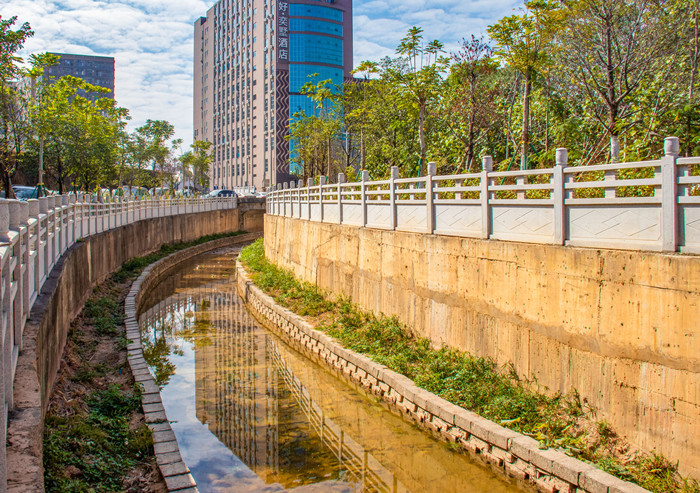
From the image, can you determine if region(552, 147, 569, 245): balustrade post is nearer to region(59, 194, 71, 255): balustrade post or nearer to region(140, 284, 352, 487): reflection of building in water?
region(140, 284, 352, 487): reflection of building in water

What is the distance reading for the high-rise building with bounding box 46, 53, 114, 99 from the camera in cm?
15438

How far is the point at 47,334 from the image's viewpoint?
25.2 ft

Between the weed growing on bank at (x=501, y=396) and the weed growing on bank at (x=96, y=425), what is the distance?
13.2ft

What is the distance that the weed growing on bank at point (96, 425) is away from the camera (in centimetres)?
601

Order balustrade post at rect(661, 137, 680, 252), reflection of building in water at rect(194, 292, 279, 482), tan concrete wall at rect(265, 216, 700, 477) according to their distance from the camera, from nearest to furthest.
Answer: tan concrete wall at rect(265, 216, 700, 477) → balustrade post at rect(661, 137, 680, 252) → reflection of building in water at rect(194, 292, 279, 482)

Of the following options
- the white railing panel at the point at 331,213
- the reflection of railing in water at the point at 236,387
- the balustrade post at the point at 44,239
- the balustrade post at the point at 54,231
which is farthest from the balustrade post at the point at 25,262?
the white railing panel at the point at 331,213

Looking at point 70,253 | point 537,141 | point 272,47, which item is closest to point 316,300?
point 70,253

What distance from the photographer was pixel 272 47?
76438 mm

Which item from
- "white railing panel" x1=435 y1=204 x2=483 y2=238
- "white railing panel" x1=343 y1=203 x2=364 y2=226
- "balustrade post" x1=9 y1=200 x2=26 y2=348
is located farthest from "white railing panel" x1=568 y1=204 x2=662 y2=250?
"white railing panel" x1=343 y1=203 x2=364 y2=226

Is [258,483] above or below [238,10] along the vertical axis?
below

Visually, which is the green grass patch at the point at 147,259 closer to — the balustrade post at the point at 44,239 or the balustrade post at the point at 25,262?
the balustrade post at the point at 44,239

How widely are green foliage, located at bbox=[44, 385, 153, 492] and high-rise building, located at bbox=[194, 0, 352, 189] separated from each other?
226ft

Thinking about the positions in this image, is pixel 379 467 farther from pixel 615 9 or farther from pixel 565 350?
pixel 615 9

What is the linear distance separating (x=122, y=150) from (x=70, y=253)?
2623cm
